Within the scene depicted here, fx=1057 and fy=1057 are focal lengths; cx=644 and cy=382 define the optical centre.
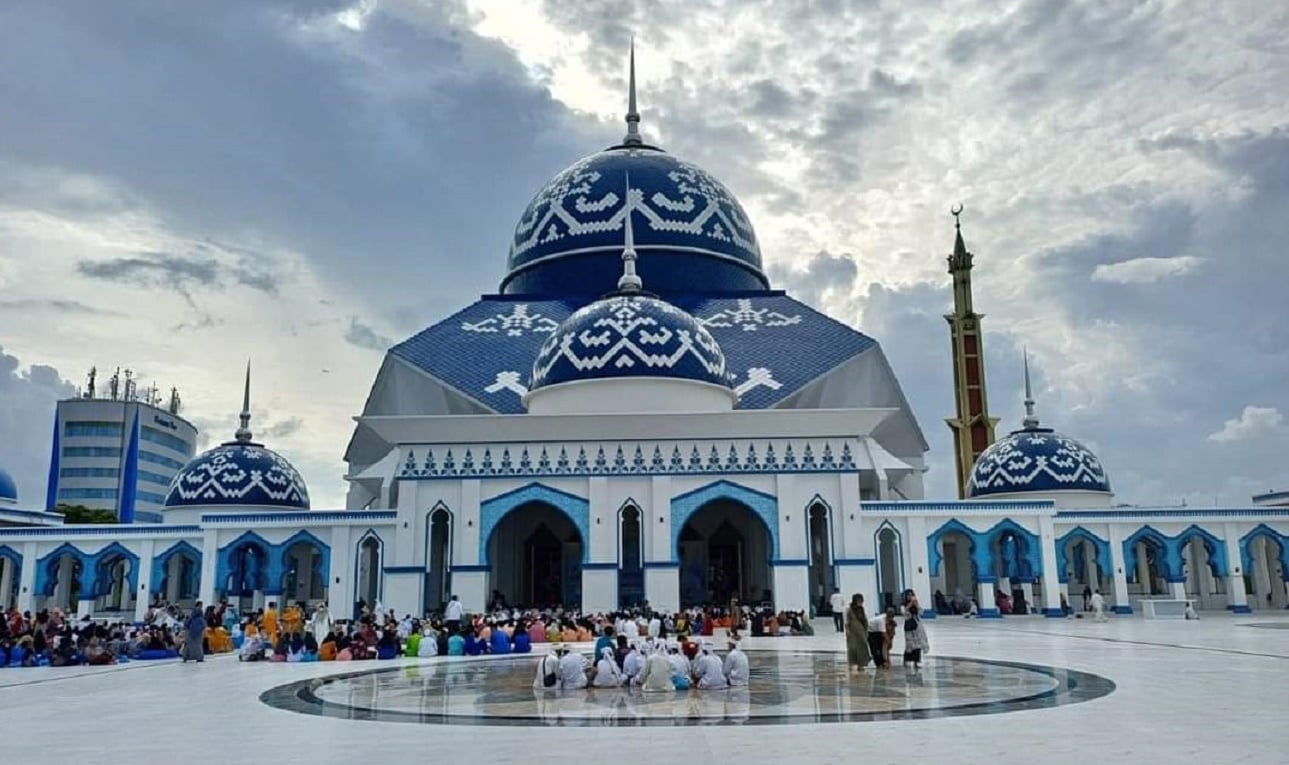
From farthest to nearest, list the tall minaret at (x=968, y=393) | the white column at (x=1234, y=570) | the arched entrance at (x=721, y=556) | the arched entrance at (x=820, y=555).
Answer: the tall minaret at (x=968, y=393) → the arched entrance at (x=721, y=556) → the white column at (x=1234, y=570) → the arched entrance at (x=820, y=555)

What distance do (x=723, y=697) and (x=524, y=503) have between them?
13.1 metres

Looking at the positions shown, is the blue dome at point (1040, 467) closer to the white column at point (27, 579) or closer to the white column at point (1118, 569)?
the white column at point (1118, 569)

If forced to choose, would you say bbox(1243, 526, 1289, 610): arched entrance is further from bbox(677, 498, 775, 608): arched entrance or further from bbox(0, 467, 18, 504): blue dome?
bbox(0, 467, 18, 504): blue dome

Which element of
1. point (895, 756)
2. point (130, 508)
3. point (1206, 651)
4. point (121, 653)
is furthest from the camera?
point (130, 508)

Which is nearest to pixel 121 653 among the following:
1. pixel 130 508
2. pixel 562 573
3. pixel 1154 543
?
pixel 562 573

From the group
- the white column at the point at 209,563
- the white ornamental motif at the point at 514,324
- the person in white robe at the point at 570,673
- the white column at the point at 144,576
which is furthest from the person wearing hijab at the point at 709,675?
the white column at the point at 144,576

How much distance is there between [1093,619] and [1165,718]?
15.4 metres

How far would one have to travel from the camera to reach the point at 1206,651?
39.2ft

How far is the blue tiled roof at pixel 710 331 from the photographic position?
24.9 m

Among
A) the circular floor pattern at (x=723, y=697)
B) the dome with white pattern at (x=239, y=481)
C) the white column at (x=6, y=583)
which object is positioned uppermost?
the dome with white pattern at (x=239, y=481)

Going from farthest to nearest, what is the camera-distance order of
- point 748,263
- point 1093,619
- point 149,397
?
point 149,397 < point 748,263 < point 1093,619

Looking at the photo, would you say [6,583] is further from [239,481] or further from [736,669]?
[736,669]

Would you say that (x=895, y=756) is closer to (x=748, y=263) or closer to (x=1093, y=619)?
(x=1093, y=619)

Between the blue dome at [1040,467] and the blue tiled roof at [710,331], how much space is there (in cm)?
507
